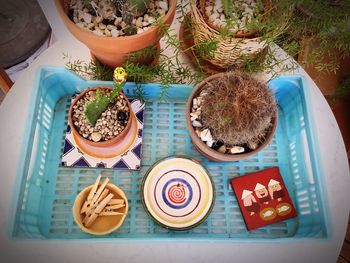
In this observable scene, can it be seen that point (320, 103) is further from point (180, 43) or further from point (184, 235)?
point (184, 235)

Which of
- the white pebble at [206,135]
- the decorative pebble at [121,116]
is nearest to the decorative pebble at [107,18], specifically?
the decorative pebble at [121,116]

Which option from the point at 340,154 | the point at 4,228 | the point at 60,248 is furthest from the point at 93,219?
the point at 340,154

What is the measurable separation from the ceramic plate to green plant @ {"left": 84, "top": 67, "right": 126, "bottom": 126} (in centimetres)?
22

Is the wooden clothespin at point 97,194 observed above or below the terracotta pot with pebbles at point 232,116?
below

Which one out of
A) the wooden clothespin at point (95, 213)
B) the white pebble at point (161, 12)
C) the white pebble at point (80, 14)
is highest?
the white pebble at point (80, 14)

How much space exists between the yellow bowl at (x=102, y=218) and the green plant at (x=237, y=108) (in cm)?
31

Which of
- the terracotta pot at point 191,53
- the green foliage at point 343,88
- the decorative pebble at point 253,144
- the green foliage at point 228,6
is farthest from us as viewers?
the green foliage at point 343,88

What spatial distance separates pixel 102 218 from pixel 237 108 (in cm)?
48

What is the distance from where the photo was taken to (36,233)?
936 mm

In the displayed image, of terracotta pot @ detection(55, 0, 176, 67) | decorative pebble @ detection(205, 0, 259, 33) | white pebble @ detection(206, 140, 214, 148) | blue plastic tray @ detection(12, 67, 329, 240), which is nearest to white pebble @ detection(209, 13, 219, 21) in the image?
decorative pebble @ detection(205, 0, 259, 33)

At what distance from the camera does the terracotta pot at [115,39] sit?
2.78 feet

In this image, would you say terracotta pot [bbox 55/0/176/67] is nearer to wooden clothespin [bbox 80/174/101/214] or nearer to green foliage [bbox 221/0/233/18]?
green foliage [bbox 221/0/233/18]

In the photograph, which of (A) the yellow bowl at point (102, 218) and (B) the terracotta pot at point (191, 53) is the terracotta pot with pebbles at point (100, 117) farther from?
(B) the terracotta pot at point (191, 53)

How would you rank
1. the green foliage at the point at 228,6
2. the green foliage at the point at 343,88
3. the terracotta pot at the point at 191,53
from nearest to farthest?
the green foliage at the point at 228,6, the terracotta pot at the point at 191,53, the green foliage at the point at 343,88
